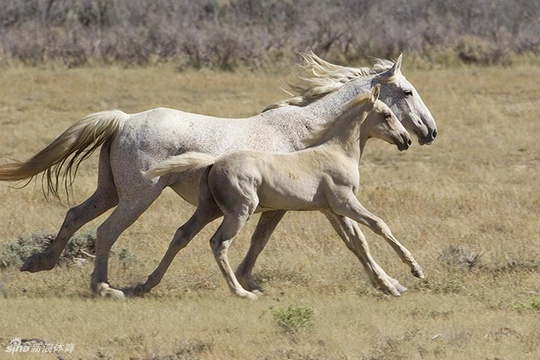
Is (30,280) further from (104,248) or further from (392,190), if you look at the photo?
(392,190)

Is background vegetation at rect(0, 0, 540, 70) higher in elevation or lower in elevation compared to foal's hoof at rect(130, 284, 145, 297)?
lower

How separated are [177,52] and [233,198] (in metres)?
15.2

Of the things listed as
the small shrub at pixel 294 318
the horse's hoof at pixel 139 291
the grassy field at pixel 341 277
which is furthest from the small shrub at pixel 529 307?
the horse's hoof at pixel 139 291

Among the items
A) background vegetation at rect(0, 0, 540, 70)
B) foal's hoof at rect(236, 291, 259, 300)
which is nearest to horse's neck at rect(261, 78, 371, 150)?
foal's hoof at rect(236, 291, 259, 300)

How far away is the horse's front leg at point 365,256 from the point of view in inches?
324

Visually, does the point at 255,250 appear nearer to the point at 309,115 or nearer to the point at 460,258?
the point at 309,115

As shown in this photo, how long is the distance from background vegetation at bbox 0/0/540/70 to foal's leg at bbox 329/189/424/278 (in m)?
14.2

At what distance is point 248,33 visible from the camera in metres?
23.8

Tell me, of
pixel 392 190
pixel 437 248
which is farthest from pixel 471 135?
pixel 437 248

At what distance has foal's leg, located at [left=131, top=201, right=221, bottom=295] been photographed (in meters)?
8.18

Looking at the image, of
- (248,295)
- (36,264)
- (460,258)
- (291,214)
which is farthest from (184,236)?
(291,214)

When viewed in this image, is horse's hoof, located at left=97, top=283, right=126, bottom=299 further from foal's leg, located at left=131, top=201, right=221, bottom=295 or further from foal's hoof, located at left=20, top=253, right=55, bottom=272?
foal's hoof, located at left=20, top=253, right=55, bottom=272

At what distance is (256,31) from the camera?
24281mm

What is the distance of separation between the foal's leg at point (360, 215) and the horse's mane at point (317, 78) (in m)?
1.14
